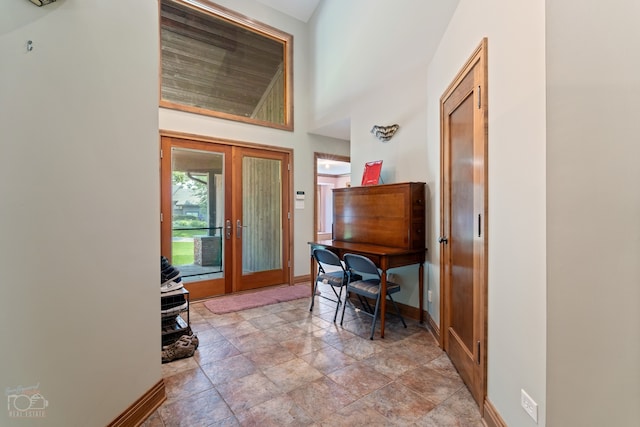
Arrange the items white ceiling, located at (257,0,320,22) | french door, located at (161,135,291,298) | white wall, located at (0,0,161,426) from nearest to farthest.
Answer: white wall, located at (0,0,161,426) → french door, located at (161,135,291,298) → white ceiling, located at (257,0,320,22)

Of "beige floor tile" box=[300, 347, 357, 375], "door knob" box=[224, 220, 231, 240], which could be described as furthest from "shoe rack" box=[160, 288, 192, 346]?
"door knob" box=[224, 220, 231, 240]

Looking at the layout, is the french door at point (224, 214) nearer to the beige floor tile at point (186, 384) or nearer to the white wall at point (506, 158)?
the beige floor tile at point (186, 384)

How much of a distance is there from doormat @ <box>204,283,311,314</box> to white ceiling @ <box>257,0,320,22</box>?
14.4ft

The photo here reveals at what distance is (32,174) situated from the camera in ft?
3.98

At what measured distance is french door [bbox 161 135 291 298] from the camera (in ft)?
12.8

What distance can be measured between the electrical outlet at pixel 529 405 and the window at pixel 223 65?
4.26 meters

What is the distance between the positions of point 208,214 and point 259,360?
2335 mm

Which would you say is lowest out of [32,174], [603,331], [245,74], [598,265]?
[603,331]

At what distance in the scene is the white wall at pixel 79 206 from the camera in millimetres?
1153

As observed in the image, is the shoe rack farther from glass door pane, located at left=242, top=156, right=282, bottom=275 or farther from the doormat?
glass door pane, located at left=242, top=156, right=282, bottom=275

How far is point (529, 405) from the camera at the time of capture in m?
1.28

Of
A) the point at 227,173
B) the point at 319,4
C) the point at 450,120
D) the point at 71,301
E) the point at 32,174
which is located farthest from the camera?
the point at 319,4

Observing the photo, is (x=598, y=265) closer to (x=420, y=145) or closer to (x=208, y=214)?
(x=420, y=145)

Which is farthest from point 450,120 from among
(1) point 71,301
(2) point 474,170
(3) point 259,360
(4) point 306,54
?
(4) point 306,54
